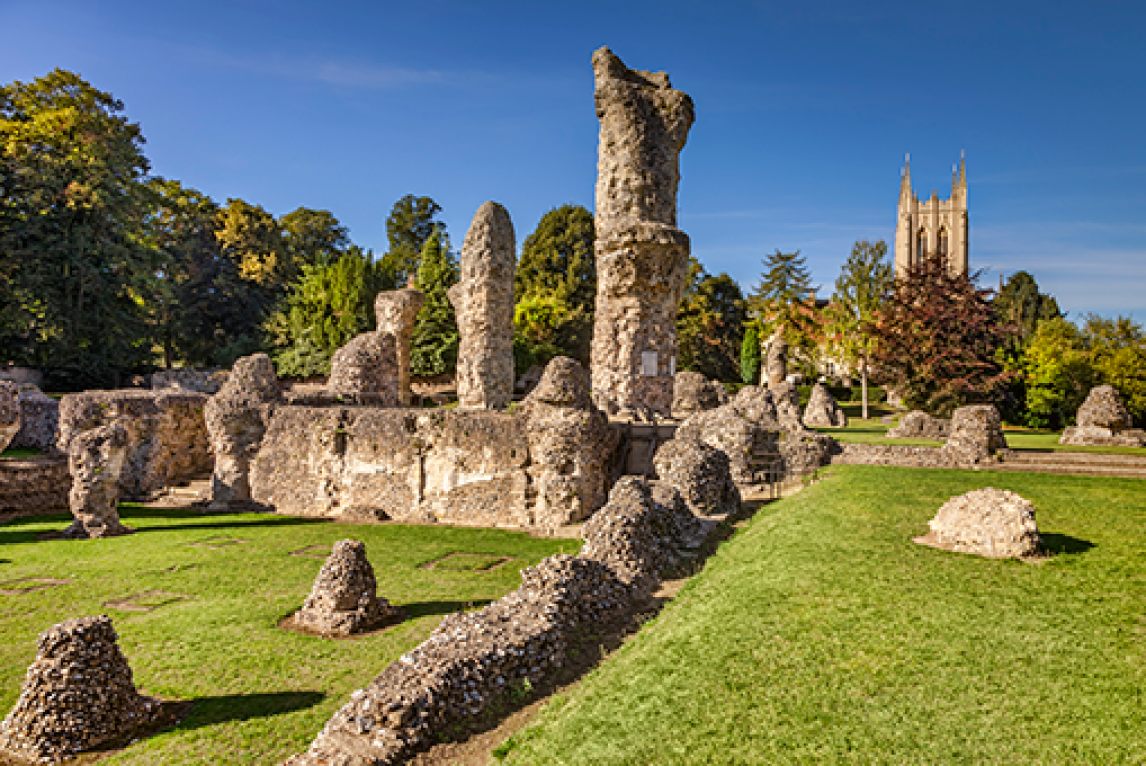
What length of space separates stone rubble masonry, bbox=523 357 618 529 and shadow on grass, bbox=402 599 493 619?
4.18m

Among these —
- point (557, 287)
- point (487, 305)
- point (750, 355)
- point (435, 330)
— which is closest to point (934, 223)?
point (750, 355)

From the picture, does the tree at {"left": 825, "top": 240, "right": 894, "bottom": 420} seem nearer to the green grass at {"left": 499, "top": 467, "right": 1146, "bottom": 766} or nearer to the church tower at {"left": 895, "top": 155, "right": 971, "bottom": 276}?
the green grass at {"left": 499, "top": 467, "right": 1146, "bottom": 766}

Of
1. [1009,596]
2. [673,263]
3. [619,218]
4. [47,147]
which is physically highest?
[47,147]

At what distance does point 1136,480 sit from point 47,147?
4145 cm

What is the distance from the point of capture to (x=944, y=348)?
25531 millimetres

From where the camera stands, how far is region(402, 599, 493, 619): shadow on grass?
8070 millimetres

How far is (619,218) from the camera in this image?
56.6 ft

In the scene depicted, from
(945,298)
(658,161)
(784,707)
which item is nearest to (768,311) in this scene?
(945,298)

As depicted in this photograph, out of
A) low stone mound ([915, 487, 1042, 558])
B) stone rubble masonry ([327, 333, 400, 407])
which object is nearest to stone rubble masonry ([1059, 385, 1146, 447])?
low stone mound ([915, 487, 1042, 558])

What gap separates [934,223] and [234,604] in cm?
7595

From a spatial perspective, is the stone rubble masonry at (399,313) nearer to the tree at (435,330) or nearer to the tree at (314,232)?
the tree at (435,330)

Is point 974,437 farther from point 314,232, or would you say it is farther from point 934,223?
point 934,223

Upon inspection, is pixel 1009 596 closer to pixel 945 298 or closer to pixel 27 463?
pixel 27 463

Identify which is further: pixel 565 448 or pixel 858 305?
pixel 858 305
